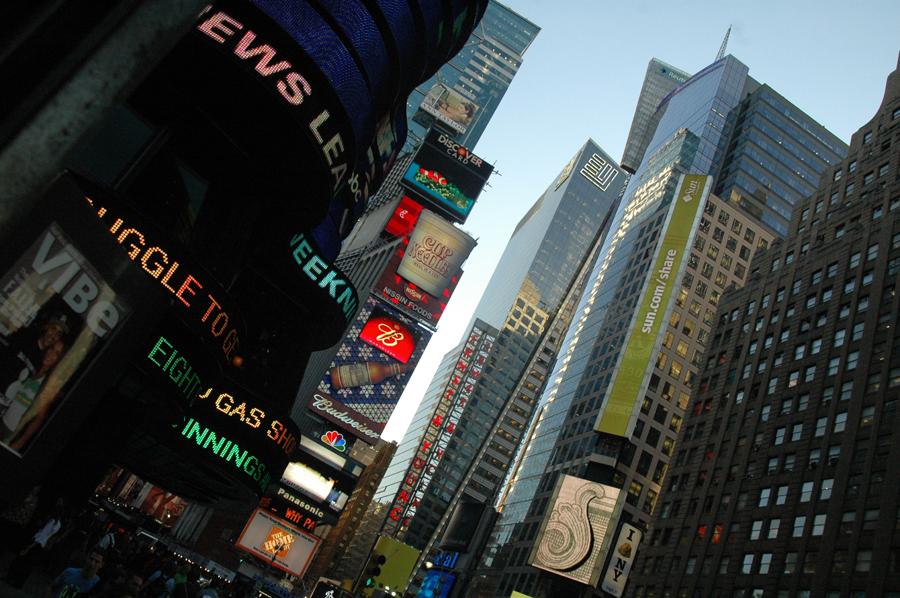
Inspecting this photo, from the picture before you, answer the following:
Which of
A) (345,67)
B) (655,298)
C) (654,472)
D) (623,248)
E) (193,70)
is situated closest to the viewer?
(193,70)

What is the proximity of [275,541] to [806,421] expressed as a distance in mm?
52247

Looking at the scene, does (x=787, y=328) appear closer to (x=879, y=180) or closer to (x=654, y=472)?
(x=879, y=180)

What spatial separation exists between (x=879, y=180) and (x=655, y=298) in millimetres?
35597

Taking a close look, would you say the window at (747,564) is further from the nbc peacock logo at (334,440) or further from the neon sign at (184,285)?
the neon sign at (184,285)

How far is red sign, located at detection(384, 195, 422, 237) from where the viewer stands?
95000mm

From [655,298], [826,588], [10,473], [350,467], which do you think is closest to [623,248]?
[655,298]

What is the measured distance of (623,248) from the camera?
129 m

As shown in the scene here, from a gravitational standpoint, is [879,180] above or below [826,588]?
above

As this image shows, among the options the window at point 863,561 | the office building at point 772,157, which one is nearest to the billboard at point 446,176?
the office building at point 772,157

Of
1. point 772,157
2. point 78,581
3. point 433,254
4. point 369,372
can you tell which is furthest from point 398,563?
point 772,157

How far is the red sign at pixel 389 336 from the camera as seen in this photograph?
88.4m

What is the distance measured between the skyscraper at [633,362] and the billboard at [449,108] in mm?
44291

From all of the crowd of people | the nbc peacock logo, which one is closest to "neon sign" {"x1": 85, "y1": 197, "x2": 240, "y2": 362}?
the crowd of people

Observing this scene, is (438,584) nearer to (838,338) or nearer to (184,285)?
(838,338)
